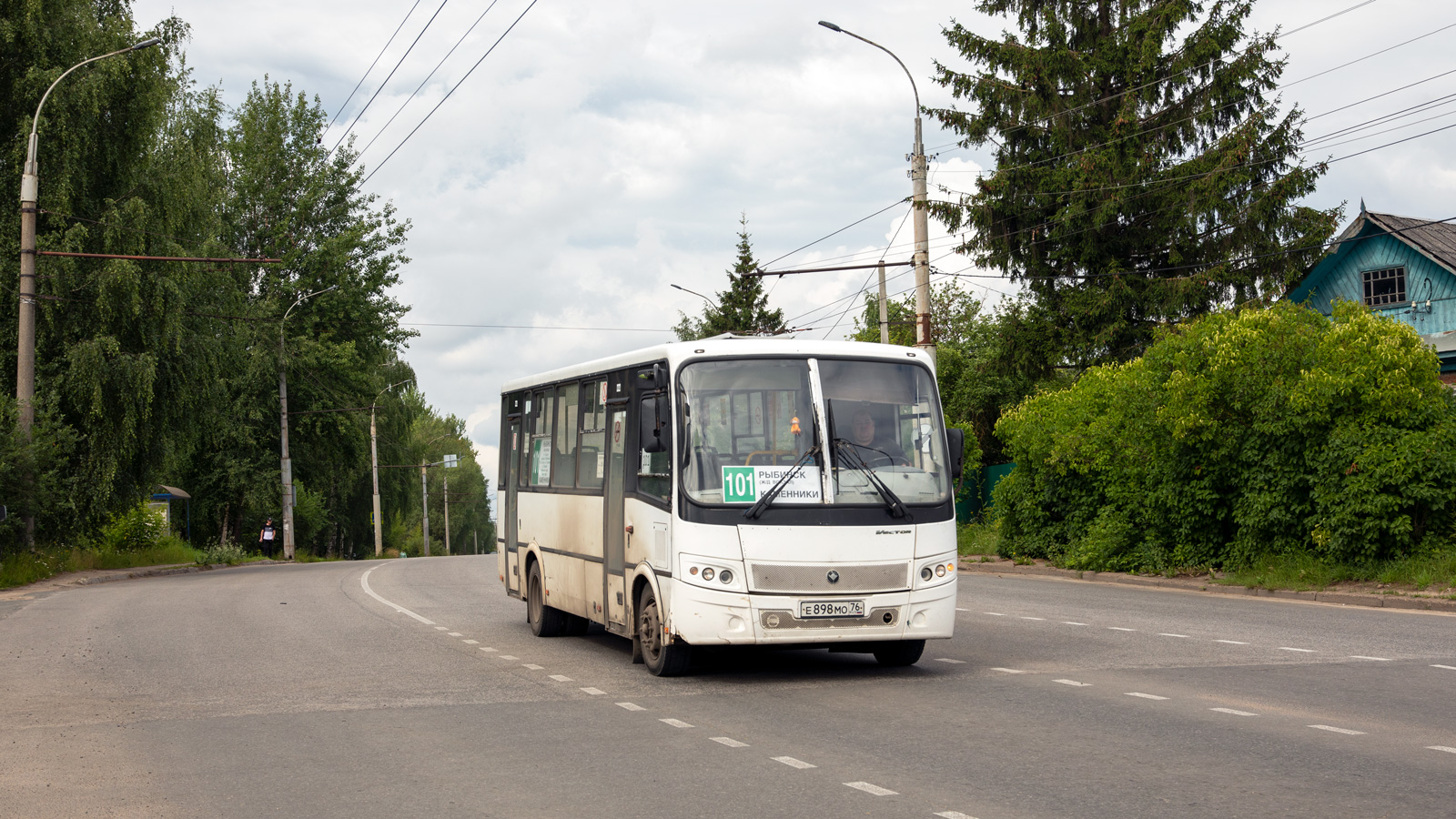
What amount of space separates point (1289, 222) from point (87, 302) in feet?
91.0

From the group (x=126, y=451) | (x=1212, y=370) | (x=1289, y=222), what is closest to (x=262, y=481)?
(x=126, y=451)

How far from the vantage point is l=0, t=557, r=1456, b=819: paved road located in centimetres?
694

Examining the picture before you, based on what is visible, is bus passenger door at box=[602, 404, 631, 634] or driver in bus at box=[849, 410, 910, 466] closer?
driver in bus at box=[849, 410, 910, 466]

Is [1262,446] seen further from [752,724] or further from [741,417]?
[752,724]

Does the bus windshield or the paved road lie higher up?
the bus windshield

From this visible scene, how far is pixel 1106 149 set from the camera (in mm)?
33656

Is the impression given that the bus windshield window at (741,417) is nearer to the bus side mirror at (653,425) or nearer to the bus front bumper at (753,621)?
the bus side mirror at (653,425)

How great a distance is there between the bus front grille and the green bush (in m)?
30.3

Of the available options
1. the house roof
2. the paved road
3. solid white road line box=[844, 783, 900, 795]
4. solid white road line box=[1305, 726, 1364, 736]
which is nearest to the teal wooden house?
the house roof

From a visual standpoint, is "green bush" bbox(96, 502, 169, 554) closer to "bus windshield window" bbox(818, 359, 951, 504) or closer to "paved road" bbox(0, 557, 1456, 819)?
"paved road" bbox(0, 557, 1456, 819)

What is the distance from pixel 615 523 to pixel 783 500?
2245 millimetres

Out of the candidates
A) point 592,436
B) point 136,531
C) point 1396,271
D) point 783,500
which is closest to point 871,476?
point 783,500

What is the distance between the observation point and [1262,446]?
20.2m

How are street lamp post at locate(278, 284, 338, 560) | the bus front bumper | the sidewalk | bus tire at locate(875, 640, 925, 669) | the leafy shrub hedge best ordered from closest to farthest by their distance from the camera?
the bus front bumper, bus tire at locate(875, 640, 925, 669), the sidewalk, the leafy shrub hedge, street lamp post at locate(278, 284, 338, 560)
